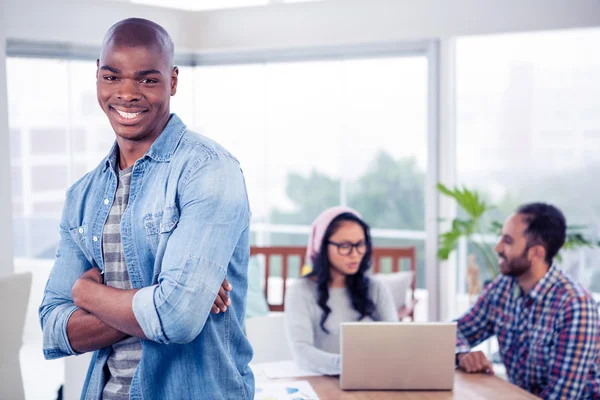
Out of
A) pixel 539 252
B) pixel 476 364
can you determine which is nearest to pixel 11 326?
pixel 476 364

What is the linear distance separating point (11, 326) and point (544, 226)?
2.19 m

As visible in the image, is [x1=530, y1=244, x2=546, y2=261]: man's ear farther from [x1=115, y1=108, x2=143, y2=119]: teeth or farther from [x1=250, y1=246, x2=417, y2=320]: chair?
[x1=115, y1=108, x2=143, y2=119]: teeth

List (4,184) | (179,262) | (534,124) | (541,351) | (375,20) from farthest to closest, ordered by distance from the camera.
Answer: (534,124)
(375,20)
(4,184)
(541,351)
(179,262)

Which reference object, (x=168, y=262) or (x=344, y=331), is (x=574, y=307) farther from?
(x=168, y=262)

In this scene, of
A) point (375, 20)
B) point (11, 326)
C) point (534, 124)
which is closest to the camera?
point (11, 326)

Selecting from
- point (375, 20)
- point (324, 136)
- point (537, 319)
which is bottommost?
point (537, 319)

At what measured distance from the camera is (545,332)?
8.92 feet

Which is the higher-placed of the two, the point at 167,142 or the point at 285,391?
the point at 167,142

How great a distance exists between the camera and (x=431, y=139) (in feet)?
14.5

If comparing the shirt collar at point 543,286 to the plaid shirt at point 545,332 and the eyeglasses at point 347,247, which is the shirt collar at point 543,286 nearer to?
the plaid shirt at point 545,332

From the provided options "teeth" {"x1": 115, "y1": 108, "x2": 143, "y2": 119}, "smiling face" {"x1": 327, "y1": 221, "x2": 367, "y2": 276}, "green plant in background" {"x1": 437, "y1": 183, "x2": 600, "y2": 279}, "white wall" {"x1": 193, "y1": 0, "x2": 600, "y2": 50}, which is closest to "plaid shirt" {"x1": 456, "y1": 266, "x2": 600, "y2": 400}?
"smiling face" {"x1": 327, "y1": 221, "x2": 367, "y2": 276}

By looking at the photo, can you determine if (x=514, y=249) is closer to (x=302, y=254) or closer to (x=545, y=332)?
(x=545, y=332)

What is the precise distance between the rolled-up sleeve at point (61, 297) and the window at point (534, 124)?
11.2ft

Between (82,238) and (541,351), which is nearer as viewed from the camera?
(82,238)
